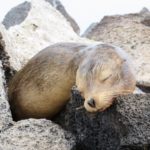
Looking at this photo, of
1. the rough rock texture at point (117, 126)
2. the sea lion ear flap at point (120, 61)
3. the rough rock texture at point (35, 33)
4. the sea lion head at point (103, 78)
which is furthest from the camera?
the rough rock texture at point (35, 33)

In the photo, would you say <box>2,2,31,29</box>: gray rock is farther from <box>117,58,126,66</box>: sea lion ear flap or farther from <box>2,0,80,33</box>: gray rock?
<box>117,58,126,66</box>: sea lion ear flap

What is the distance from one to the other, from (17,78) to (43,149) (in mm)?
789

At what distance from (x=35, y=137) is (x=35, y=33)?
186 centimetres

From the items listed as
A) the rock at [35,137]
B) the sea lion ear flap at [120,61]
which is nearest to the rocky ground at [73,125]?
the rock at [35,137]

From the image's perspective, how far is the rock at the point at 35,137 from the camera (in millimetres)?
2180

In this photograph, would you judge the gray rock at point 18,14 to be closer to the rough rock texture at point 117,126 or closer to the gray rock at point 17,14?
the gray rock at point 17,14

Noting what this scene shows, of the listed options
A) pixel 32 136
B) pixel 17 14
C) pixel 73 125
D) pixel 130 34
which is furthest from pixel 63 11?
pixel 32 136

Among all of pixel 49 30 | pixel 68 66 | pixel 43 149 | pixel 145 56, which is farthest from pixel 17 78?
pixel 145 56

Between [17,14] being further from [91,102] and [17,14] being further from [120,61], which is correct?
[91,102]

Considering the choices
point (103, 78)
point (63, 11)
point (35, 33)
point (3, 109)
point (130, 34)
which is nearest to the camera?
point (103, 78)

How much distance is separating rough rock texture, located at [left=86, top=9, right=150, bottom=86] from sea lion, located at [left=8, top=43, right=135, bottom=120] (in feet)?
4.71

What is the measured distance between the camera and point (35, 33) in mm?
4000

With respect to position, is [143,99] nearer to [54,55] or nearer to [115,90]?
[115,90]

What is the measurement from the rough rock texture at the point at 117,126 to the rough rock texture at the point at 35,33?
981 mm
